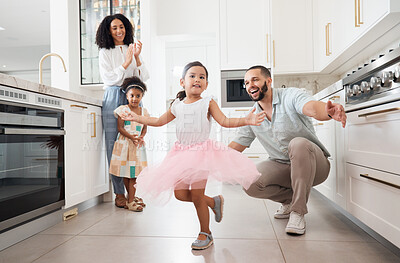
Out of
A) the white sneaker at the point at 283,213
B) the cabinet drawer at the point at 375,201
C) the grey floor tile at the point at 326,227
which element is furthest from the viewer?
the white sneaker at the point at 283,213

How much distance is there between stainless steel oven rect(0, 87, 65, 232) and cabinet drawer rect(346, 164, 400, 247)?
1775mm

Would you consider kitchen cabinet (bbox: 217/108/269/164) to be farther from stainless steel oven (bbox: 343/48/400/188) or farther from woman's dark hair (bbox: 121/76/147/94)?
stainless steel oven (bbox: 343/48/400/188)

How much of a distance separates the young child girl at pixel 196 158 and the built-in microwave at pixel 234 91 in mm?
2129

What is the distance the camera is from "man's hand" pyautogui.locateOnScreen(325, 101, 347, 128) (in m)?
1.25

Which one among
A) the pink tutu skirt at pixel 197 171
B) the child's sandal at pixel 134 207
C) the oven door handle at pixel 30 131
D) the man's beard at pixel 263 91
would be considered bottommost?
the child's sandal at pixel 134 207

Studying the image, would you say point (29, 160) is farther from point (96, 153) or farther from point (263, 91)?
point (263, 91)

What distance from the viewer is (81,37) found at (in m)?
3.62

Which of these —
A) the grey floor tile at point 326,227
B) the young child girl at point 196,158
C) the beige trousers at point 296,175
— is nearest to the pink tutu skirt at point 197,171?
the young child girl at point 196,158

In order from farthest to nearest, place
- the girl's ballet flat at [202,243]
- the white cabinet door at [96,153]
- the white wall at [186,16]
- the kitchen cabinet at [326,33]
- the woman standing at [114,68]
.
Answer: the white wall at [186,16] → the kitchen cabinet at [326,33] → the woman standing at [114,68] → the white cabinet door at [96,153] → the girl's ballet flat at [202,243]

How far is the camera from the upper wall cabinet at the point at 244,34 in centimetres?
369

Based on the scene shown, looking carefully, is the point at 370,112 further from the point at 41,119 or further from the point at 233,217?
the point at 41,119

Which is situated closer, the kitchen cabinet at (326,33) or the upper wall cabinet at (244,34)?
the kitchen cabinet at (326,33)

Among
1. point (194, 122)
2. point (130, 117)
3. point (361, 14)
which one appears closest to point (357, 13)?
point (361, 14)

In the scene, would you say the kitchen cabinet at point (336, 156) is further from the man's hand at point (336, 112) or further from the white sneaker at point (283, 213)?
the man's hand at point (336, 112)
